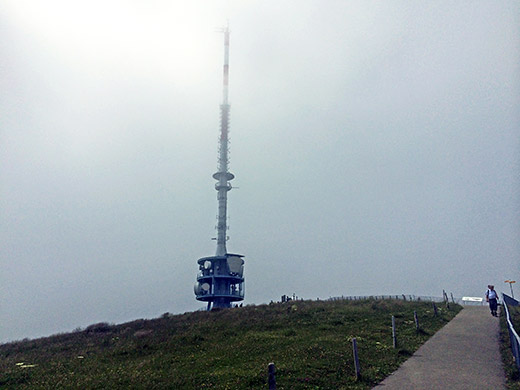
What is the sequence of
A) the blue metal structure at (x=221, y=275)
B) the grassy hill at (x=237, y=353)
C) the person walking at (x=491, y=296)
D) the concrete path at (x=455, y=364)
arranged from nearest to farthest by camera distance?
the concrete path at (x=455, y=364), the grassy hill at (x=237, y=353), the person walking at (x=491, y=296), the blue metal structure at (x=221, y=275)

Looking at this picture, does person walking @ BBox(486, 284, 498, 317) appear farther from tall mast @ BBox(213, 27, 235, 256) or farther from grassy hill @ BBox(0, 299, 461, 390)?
tall mast @ BBox(213, 27, 235, 256)

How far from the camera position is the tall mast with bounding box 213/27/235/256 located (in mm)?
83188

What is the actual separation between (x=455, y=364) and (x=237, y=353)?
9.34 m

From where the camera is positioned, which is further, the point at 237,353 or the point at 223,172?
the point at 223,172

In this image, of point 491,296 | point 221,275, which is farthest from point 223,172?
point 491,296

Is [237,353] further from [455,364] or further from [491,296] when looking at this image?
[491,296]

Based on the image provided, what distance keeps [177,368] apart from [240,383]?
4.56m

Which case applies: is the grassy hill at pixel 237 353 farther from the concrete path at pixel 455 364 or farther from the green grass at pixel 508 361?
the green grass at pixel 508 361

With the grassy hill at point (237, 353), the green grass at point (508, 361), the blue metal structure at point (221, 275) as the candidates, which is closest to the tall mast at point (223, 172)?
the blue metal structure at point (221, 275)

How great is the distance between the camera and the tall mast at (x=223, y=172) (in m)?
83.2

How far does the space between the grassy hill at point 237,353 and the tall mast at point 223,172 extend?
48963mm

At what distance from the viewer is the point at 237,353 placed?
66.2 ft

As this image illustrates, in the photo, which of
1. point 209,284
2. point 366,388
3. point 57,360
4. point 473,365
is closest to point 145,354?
point 57,360

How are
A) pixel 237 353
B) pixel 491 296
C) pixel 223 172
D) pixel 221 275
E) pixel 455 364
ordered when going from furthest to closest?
pixel 223 172 → pixel 221 275 → pixel 491 296 → pixel 237 353 → pixel 455 364
